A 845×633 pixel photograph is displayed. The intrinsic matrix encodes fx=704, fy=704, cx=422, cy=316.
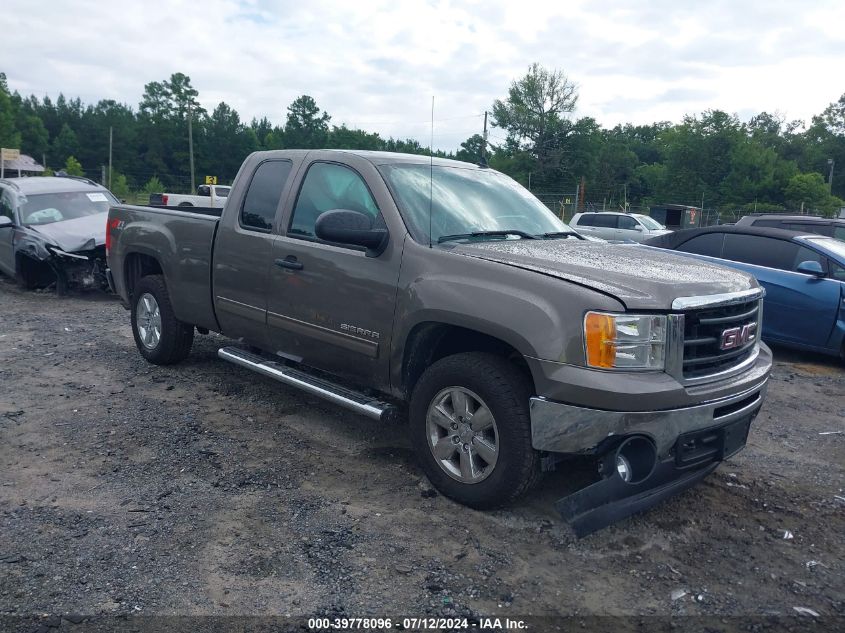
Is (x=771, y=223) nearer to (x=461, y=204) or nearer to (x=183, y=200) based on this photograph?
(x=461, y=204)

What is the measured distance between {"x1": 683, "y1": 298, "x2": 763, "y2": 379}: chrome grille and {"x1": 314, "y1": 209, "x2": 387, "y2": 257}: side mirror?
5.76 ft

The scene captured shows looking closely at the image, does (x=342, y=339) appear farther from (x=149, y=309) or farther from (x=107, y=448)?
(x=149, y=309)

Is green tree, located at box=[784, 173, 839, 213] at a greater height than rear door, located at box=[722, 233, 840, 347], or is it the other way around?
green tree, located at box=[784, 173, 839, 213]

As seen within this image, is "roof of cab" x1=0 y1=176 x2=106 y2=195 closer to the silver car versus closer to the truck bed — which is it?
the truck bed

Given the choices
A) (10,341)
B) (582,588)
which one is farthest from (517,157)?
(582,588)

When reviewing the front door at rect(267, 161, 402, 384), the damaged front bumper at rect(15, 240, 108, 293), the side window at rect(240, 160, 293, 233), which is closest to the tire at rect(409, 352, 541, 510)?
the front door at rect(267, 161, 402, 384)

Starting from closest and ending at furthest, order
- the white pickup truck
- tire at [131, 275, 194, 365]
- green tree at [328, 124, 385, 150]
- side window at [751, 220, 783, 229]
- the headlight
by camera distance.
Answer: the headlight, tire at [131, 275, 194, 365], side window at [751, 220, 783, 229], the white pickup truck, green tree at [328, 124, 385, 150]

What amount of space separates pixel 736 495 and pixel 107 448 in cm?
392

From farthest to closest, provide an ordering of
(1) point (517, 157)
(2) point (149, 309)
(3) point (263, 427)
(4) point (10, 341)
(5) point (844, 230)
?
(1) point (517, 157), (5) point (844, 230), (4) point (10, 341), (2) point (149, 309), (3) point (263, 427)

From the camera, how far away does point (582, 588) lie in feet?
10.2

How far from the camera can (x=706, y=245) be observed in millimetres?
8703

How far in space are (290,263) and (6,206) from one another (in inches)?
353

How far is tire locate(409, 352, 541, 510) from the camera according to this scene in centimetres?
345

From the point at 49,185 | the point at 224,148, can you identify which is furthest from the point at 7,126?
the point at 49,185
